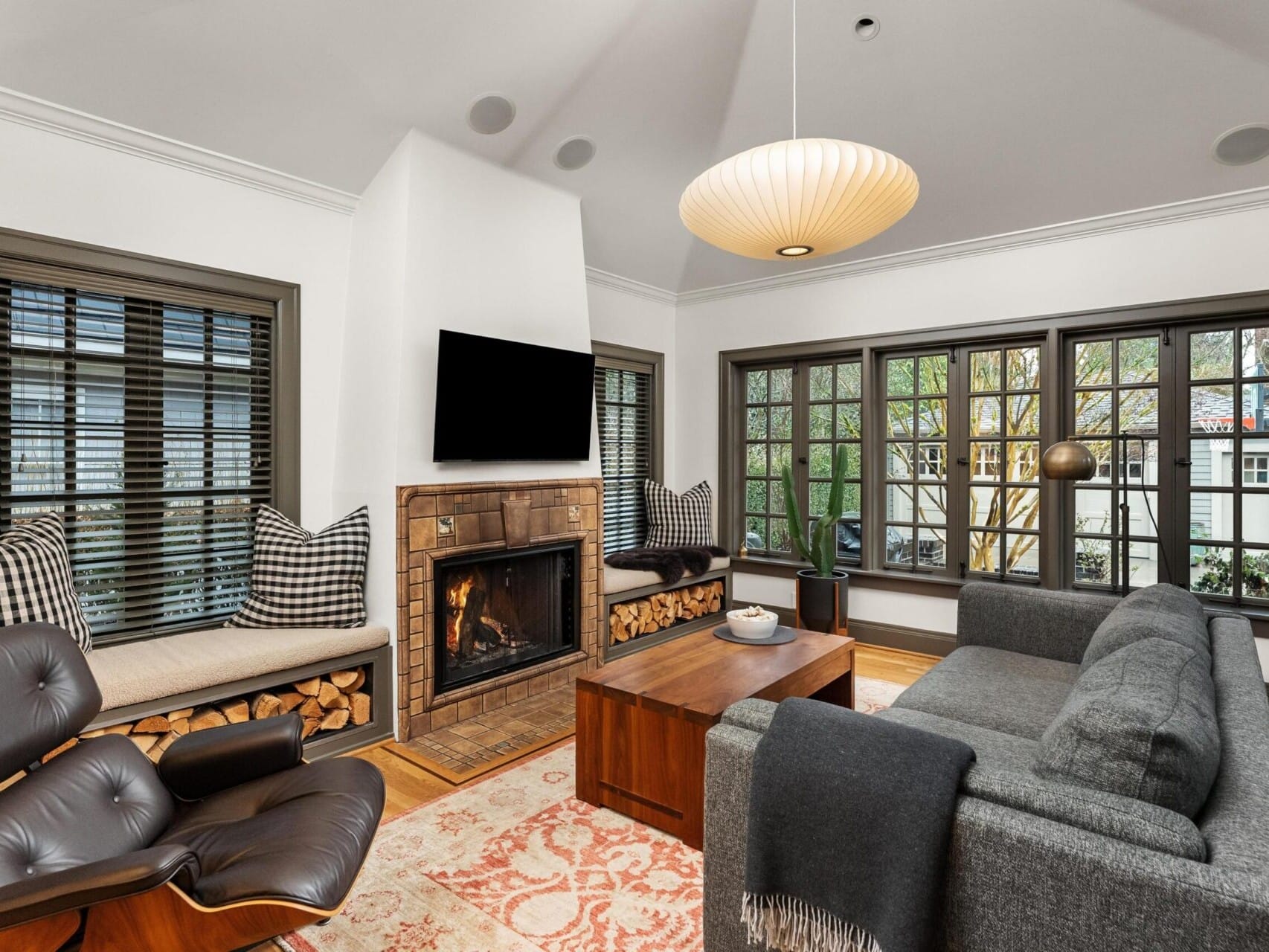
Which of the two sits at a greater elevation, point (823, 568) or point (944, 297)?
point (944, 297)

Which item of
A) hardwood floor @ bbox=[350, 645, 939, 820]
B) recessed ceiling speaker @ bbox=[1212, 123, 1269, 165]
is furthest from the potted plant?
recessed ceiling speaker @ bbox=[1212, 123, 1269, 165]

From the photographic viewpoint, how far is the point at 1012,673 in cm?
280

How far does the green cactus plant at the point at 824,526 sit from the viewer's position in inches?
184

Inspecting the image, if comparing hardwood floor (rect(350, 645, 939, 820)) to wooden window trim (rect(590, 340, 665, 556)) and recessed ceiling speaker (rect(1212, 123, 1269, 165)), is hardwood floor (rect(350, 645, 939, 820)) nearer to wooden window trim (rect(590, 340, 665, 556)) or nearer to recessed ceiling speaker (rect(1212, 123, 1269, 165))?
wooden window trim (rect(590, 340, 665, 556))

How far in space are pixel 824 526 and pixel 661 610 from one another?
123cm

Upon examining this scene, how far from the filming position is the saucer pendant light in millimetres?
2080

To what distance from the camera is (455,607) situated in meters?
3.49

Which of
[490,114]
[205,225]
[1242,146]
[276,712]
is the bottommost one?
[276,712]

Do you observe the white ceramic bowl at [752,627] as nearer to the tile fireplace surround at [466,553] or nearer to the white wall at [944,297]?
the tile fireplace surround at [466,553]

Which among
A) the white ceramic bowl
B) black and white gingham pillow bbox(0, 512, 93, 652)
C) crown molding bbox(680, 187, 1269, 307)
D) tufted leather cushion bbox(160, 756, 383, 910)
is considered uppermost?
crown molding bbox(680, 187, 1269, 307)

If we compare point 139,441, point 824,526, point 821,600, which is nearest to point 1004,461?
point 824,526

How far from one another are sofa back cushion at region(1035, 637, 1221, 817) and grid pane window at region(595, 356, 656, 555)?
12.3 feet

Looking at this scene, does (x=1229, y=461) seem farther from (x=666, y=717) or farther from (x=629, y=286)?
(x=629, y=286)

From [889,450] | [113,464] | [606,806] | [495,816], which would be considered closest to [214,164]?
[113,464]
